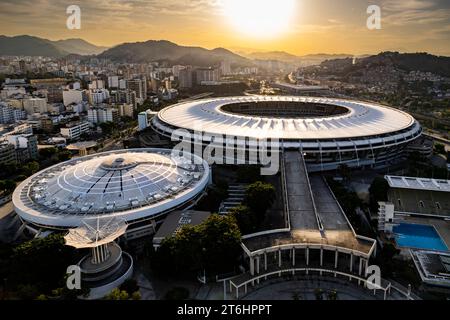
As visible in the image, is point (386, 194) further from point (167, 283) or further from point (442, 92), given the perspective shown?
point (442, 92)

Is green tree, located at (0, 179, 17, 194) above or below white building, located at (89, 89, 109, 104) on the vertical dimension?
below

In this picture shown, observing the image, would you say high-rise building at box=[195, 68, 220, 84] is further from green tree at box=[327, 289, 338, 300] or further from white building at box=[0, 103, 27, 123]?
green tree at box=[327, 289, 338, 300]

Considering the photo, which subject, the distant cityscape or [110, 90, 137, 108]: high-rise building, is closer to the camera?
the distant cityscape

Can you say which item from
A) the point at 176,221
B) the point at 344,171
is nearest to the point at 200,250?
the point at 176,221

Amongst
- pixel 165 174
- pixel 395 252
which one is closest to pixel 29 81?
pixel 165 174

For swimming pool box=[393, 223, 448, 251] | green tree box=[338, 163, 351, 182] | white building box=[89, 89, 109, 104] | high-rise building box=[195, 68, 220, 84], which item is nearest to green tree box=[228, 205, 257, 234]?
swimming pool box=[393, 223, 448, 251]

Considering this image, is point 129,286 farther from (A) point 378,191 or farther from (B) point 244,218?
(A) point 378,191

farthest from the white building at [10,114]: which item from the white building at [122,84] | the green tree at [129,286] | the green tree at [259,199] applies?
the green tree at [129,286]
